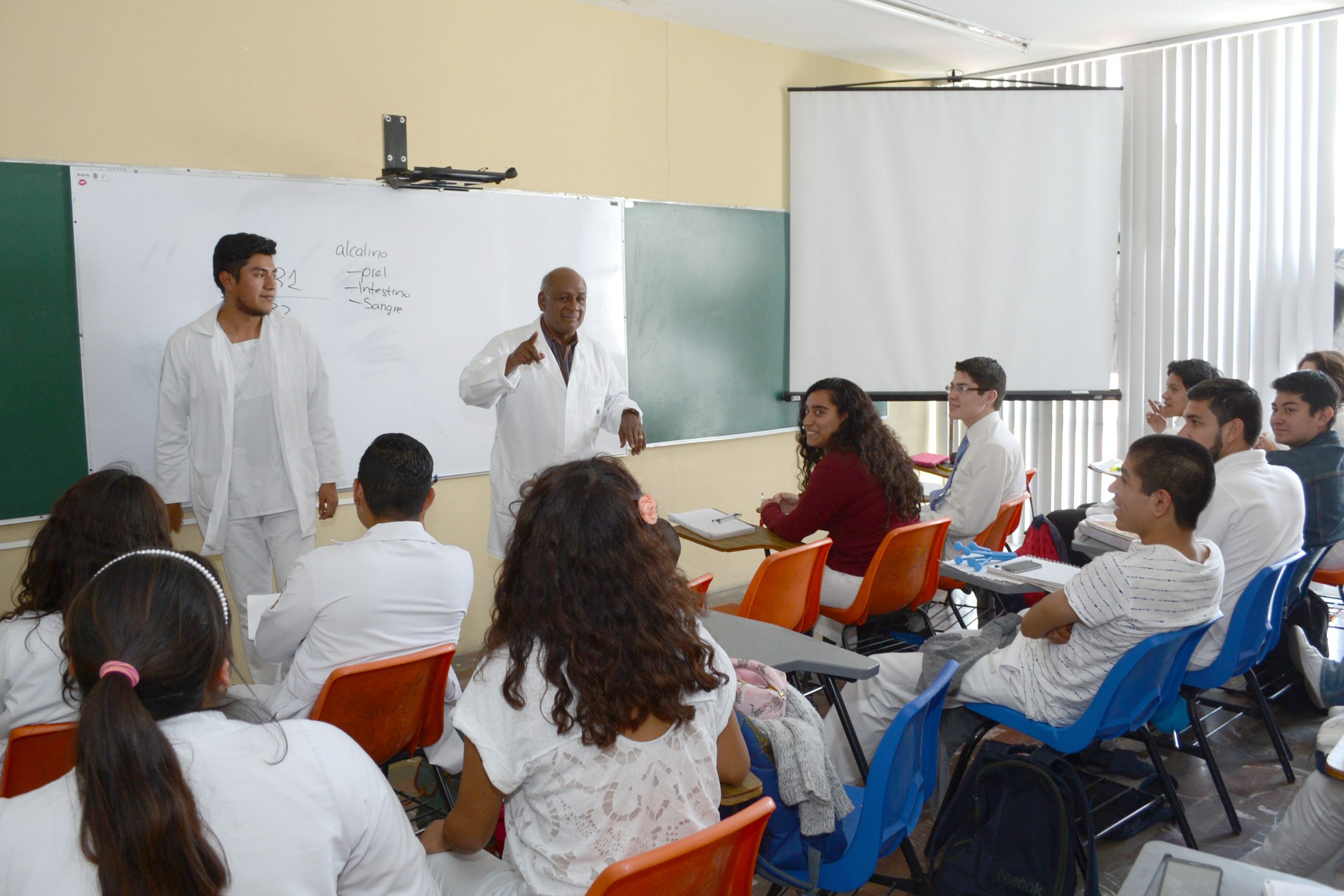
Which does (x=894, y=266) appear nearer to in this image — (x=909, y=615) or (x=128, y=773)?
(x=909, y=615)

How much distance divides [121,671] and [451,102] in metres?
3.60

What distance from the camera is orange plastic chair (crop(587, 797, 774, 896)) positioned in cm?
123

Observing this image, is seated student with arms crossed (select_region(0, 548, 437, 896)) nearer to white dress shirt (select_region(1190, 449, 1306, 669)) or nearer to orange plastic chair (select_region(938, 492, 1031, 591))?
white dress shirt (select_region(1190, 449, 1306, 669))

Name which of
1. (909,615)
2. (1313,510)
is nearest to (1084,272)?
(1313,510)

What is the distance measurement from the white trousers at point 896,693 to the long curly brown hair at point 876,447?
80 centimetres

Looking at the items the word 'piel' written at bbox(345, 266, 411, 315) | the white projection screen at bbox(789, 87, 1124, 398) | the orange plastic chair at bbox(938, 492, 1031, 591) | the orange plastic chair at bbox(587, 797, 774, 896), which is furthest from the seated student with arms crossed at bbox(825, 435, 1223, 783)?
the white projection screen at bbox(789, 87, 1124, 398)

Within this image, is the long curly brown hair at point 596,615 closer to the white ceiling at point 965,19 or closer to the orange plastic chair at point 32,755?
the orange plastic chair at point 32,755

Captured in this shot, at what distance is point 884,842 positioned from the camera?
6.05ft

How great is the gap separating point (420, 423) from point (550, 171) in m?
1.33

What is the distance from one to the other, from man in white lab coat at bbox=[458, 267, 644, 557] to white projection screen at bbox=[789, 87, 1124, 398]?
80.2 inches

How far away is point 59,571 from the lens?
6.31 feet

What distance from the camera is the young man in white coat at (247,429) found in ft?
10.7

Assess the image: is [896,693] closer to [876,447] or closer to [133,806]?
[876,447]

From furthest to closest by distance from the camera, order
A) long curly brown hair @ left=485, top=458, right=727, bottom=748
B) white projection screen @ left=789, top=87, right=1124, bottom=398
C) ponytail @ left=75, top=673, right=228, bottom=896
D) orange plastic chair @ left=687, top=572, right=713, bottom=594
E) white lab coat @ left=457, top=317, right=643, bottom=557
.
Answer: white projection screen @ left=789, top=87, right=1124, bottom=398 → white lab coat @ left=457, top=317, right=643, bottom=557 → orange plastic chair @ left=687, top=572, right=713, bottom=594 → long curly brown hair @ left=485, top=458, right=727, bottom=748 → ponytail @ left=75, top=673, right=228, bottom=896
